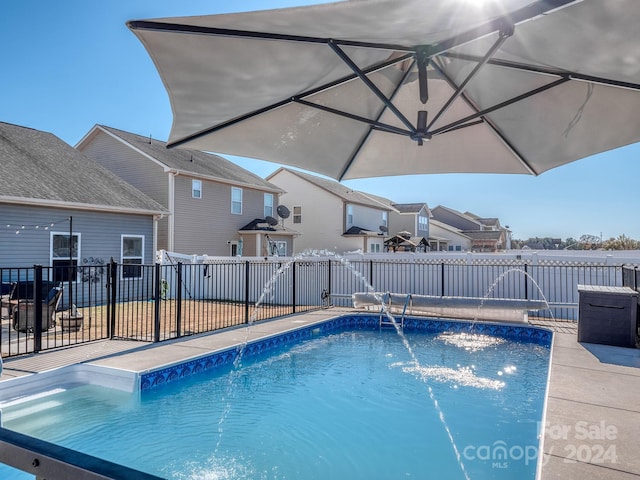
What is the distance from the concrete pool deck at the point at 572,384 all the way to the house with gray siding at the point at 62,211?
12.3 feet

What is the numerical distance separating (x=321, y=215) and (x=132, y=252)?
12.9 metres

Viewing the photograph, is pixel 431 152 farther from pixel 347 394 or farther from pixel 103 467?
pixel 103 467

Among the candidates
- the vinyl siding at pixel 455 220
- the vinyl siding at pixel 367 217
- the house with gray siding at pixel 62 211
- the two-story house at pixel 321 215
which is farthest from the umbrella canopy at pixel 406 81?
the vinyl siding at pixel 455 220

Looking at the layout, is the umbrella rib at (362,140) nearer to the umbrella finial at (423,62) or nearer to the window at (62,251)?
the umbrella finial at (423,62)

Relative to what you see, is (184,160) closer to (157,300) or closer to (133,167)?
(133,167)

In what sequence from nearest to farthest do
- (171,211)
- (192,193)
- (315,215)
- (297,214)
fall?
(171,211), (192,193), (315,215), (297,214)

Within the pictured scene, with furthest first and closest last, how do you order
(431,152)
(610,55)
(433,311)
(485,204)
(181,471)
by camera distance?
(485,204) → (433,311) → (431,152) → (181,471) → (610,55)

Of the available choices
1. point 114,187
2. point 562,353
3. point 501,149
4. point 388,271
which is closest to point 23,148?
point 114,187

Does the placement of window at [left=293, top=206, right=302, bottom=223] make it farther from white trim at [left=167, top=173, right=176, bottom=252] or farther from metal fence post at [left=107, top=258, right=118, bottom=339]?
metal fence post at [left=107, top=258, right=118, bottom=339]

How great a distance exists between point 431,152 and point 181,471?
13.9ft

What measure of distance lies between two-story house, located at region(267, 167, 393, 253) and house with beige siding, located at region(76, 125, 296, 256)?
464 centimetres

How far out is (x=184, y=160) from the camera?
57.3 ft

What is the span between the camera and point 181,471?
3564mm

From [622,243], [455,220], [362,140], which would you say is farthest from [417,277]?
[455,220]
